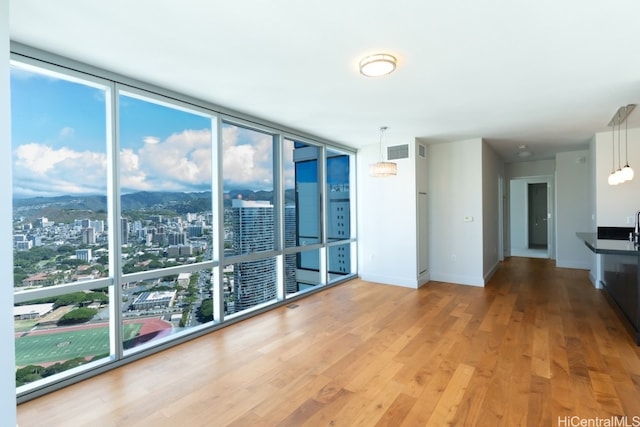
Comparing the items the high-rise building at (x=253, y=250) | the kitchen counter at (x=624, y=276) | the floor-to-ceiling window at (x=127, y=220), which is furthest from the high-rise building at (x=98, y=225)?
the kitchen counter at (x=624, y=276)

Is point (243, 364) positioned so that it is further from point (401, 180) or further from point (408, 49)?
point (401, 180)

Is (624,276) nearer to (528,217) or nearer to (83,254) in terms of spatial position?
(83,254)

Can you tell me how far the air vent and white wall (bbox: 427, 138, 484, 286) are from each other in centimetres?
75

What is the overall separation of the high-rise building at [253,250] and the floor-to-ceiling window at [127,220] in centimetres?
2

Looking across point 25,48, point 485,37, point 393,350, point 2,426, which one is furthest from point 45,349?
point 485,37

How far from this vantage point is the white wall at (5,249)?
4.95 ft

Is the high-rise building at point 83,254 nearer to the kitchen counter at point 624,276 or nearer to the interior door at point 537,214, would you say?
the kitchen counter at point 624,276

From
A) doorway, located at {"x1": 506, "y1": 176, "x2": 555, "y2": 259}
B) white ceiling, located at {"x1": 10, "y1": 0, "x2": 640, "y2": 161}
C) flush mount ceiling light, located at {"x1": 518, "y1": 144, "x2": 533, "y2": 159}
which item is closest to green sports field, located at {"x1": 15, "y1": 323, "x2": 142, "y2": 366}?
white ceiling, located at {"x1": 10, "y1": 0, "x2": 640, "y2": 161}

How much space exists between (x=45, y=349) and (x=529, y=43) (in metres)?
4.44

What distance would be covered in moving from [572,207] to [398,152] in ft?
14.5

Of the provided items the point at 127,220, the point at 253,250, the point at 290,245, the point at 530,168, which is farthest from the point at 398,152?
the point at 530,168

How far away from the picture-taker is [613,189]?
4.92 m

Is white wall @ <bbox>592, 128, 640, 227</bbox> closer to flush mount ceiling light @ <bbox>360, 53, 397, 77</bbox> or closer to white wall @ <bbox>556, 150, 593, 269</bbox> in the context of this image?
white wall @ <bbox>556, 150, 593, 269</bbox>

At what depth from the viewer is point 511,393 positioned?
7.60 feet
